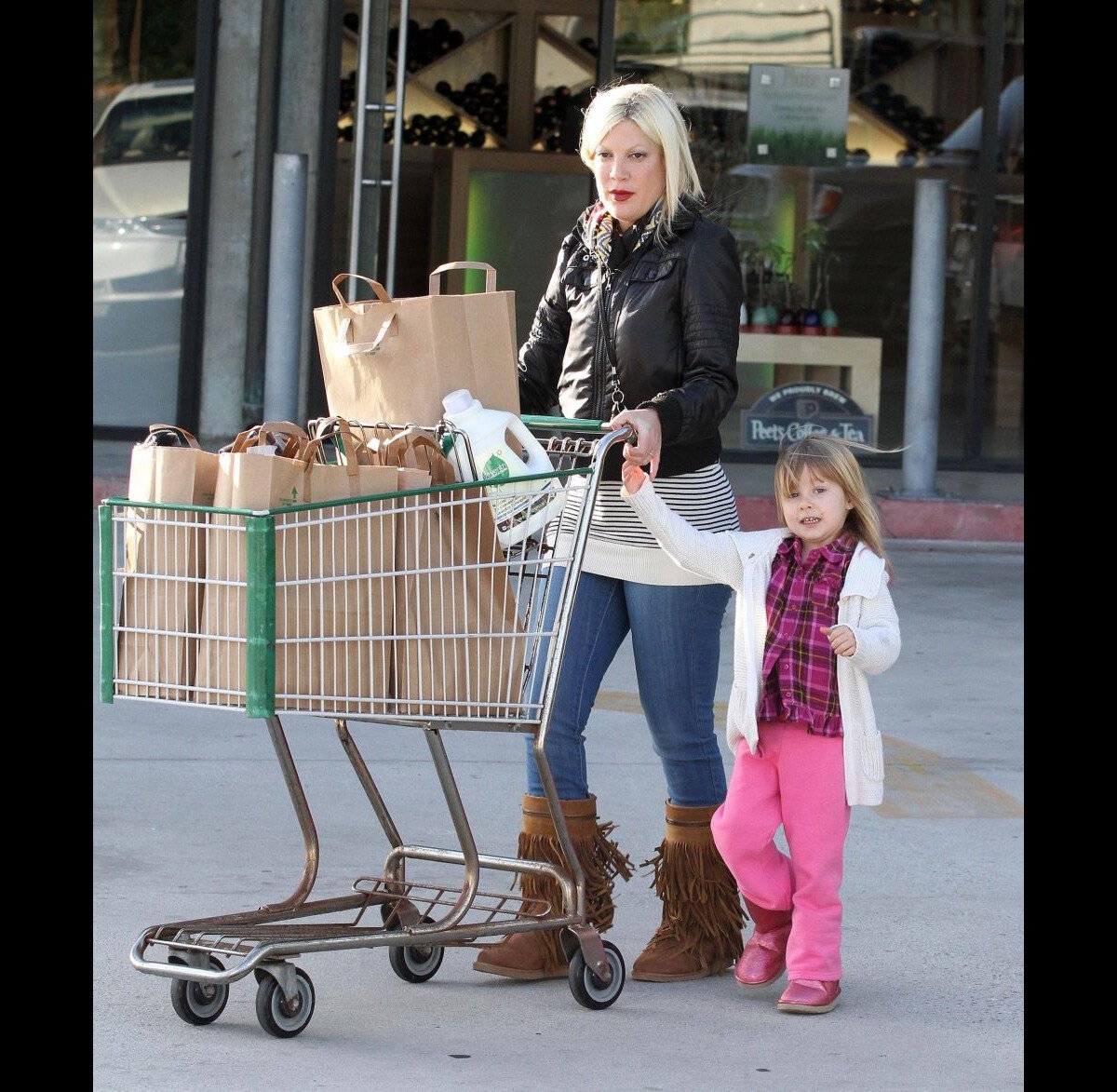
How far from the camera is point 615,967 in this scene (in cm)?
401

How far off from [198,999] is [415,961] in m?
0.53

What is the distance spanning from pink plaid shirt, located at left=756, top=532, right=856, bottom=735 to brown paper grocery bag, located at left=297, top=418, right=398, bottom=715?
899 millimetres

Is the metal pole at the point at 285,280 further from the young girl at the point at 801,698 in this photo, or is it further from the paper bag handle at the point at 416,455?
the paper bag handle at the point at 416,455

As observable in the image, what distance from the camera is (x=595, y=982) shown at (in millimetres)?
3977

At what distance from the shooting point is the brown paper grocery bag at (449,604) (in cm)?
364

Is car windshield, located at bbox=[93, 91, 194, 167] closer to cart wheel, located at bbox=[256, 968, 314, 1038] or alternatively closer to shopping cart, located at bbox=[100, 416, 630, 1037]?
shopping cart, located at bbox=[100, 416, 630, 1037]

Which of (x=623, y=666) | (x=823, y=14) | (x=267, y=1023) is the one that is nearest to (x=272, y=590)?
Result: (x=267, y=1023)

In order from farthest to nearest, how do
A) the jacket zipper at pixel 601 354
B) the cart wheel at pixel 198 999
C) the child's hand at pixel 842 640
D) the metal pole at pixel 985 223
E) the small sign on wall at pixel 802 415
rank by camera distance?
the metal pole at pixel 985 223 → the small sign on wall at pixel 802 415 → the jacket zipper at pixel 601 354 → the child's hand at pixel 842 640 → the cart wheel at pixel 198 999

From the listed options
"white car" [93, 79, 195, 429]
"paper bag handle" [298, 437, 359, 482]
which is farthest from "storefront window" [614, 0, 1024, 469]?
"paper bag handle" [298, 437, 359, 482]

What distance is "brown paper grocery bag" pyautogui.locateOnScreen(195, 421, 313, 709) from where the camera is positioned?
352 cm

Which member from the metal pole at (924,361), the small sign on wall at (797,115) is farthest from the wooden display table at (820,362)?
the small sign on wall at (797,115)

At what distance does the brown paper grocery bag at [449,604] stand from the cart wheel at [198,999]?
719 mm

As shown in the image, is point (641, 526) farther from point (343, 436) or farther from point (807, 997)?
point (807, 997)

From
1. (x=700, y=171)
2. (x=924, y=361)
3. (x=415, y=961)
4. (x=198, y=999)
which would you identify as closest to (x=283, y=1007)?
(x=198, y=999)
